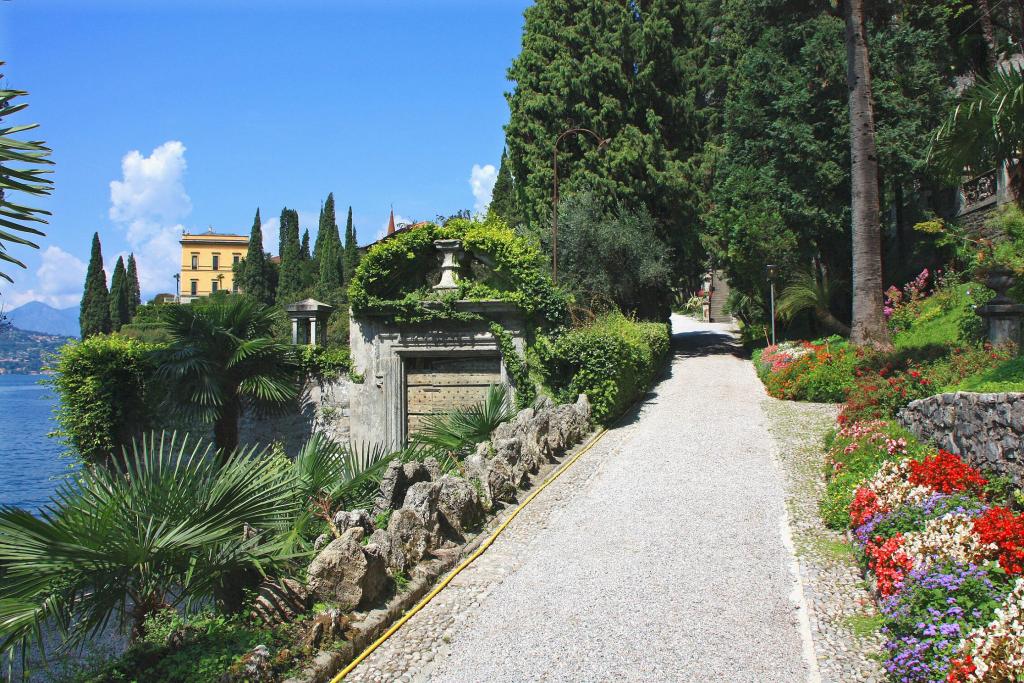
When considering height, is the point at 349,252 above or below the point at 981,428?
above

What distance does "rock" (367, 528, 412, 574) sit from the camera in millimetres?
6201

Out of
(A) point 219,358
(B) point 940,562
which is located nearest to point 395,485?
(B) point 940,562

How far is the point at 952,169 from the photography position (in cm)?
962

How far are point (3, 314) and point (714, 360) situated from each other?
61.7ft

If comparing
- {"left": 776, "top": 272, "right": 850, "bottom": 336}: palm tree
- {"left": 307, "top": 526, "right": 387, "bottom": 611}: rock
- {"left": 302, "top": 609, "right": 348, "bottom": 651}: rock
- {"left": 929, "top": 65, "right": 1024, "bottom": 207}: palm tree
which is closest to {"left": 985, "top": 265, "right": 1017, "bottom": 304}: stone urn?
{"left": 929, "top": 65, "right": 1024, "bottom": 207}: palm tree

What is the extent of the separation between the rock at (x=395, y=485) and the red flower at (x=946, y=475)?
202 inches

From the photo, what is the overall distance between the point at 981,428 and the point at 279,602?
263 inches

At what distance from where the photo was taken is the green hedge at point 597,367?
12898mm

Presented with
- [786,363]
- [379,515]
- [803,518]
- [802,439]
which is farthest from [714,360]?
[379,515]

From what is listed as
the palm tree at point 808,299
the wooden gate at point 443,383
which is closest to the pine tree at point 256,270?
the wooden gate at point 443,383

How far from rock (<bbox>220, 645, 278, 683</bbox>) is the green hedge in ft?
29.0

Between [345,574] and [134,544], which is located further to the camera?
[345,574]

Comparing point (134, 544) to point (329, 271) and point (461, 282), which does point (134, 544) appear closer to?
point (461, 282)

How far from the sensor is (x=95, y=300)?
54.9 metres
